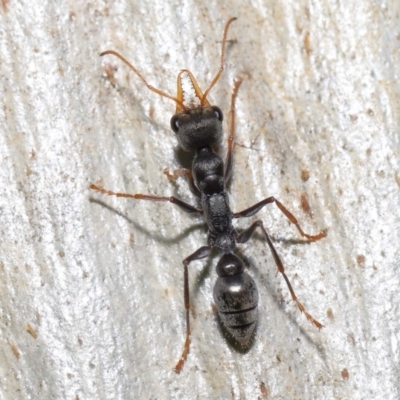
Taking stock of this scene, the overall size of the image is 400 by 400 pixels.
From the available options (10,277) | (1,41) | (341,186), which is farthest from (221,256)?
(1,41)

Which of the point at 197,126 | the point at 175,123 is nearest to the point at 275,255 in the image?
the point at 197,126

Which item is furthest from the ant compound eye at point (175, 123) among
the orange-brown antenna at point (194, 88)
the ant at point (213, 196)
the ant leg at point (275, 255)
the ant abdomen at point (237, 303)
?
the ant abdomen at point (237, 303)

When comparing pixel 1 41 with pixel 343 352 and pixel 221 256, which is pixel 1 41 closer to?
pixel 221 256

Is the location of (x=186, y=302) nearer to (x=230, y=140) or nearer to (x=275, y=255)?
(x=275, y=255)

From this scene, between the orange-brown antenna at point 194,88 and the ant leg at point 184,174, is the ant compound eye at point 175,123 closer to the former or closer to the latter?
the orange-brown antenna at point 194,88

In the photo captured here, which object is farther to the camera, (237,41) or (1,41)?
(237,41)
